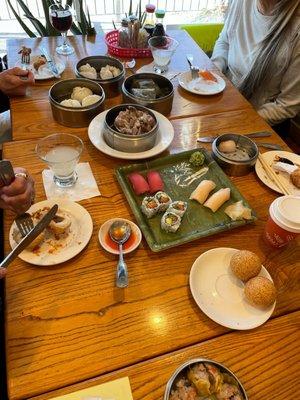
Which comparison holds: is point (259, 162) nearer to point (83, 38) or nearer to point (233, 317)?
point (233, 317)

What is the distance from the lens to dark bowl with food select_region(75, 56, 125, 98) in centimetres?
159

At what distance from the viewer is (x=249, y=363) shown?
0.82 meters

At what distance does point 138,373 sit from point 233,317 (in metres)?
0.29

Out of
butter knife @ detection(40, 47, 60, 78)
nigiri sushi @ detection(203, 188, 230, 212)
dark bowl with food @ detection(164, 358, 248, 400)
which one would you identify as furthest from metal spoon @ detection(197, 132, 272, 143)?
dark bowl with food @ detection(164, 358, 248, 400)

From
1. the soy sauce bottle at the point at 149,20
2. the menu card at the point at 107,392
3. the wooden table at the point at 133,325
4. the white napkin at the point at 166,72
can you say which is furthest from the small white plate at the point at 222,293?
the soy sauce bottle at the point at 149,20

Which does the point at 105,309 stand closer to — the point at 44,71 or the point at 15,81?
the point at 15,81

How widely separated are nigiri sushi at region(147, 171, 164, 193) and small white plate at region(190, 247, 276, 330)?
0.31 metres

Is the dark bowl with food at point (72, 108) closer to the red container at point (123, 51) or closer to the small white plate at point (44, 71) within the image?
the small white plate at point (44, 71)

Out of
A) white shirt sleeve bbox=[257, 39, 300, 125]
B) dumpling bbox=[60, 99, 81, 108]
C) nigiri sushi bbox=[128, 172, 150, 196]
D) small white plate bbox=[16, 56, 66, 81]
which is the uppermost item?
dumpling bbox=[60, 99, 81, 108]

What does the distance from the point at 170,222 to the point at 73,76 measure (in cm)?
107

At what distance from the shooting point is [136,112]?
4.49 feet

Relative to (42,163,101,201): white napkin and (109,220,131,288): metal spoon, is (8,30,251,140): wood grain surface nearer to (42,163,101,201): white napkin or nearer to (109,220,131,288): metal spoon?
(42,163,101,201): white napkin

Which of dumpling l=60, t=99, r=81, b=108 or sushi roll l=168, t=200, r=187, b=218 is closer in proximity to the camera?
sushi roll l=168, t=200, r=187, b=218

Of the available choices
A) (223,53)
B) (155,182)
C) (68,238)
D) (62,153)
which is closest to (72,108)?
(62,153)
